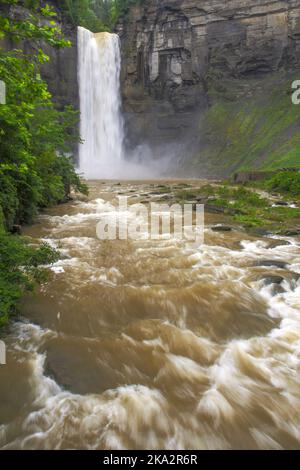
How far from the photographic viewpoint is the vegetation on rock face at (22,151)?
3.43 m

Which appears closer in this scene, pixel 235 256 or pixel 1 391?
pixel 1 391

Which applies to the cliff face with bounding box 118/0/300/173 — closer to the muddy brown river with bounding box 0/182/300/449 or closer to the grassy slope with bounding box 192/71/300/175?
the grassy slope with bounding box 192/71/300/175

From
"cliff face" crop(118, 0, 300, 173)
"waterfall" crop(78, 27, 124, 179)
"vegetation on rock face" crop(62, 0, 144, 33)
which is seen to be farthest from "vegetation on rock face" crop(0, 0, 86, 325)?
"vegetation on rock face" crop(62, 0, 144, 33)

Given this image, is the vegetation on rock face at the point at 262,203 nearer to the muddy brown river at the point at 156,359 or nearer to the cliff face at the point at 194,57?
the muddy brown river at the point at 156,359

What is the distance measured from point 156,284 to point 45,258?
2172 millimetres

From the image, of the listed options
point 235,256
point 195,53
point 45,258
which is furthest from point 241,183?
point 195,53

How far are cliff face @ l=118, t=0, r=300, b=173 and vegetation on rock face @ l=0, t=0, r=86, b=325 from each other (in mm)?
32685

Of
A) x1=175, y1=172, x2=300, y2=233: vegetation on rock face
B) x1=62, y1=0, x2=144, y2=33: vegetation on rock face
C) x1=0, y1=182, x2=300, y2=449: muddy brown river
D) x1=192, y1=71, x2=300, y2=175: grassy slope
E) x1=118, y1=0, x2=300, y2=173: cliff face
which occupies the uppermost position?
x1=62, y1=0, x2=144, y2=33: vegetation on rock face

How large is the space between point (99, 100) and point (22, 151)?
130ft

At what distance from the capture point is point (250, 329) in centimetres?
484

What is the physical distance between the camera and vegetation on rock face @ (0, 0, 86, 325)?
3.43 metres

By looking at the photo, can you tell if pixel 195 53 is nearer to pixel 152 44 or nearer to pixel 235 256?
pixel 152 44

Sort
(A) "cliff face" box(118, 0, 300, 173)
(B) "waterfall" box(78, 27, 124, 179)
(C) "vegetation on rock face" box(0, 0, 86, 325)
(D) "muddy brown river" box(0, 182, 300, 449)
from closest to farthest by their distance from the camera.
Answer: (D) "muddy brown river" box(0, 182, 300, 449), (C) "vegetation on rock face" box(0, 0, 86, 325), (A) "cliff face" box(118, 0, 300, 173), (B) "waterfall" box(78, 27, 124, 179)

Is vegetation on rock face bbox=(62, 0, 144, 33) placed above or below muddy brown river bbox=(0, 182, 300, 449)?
above
